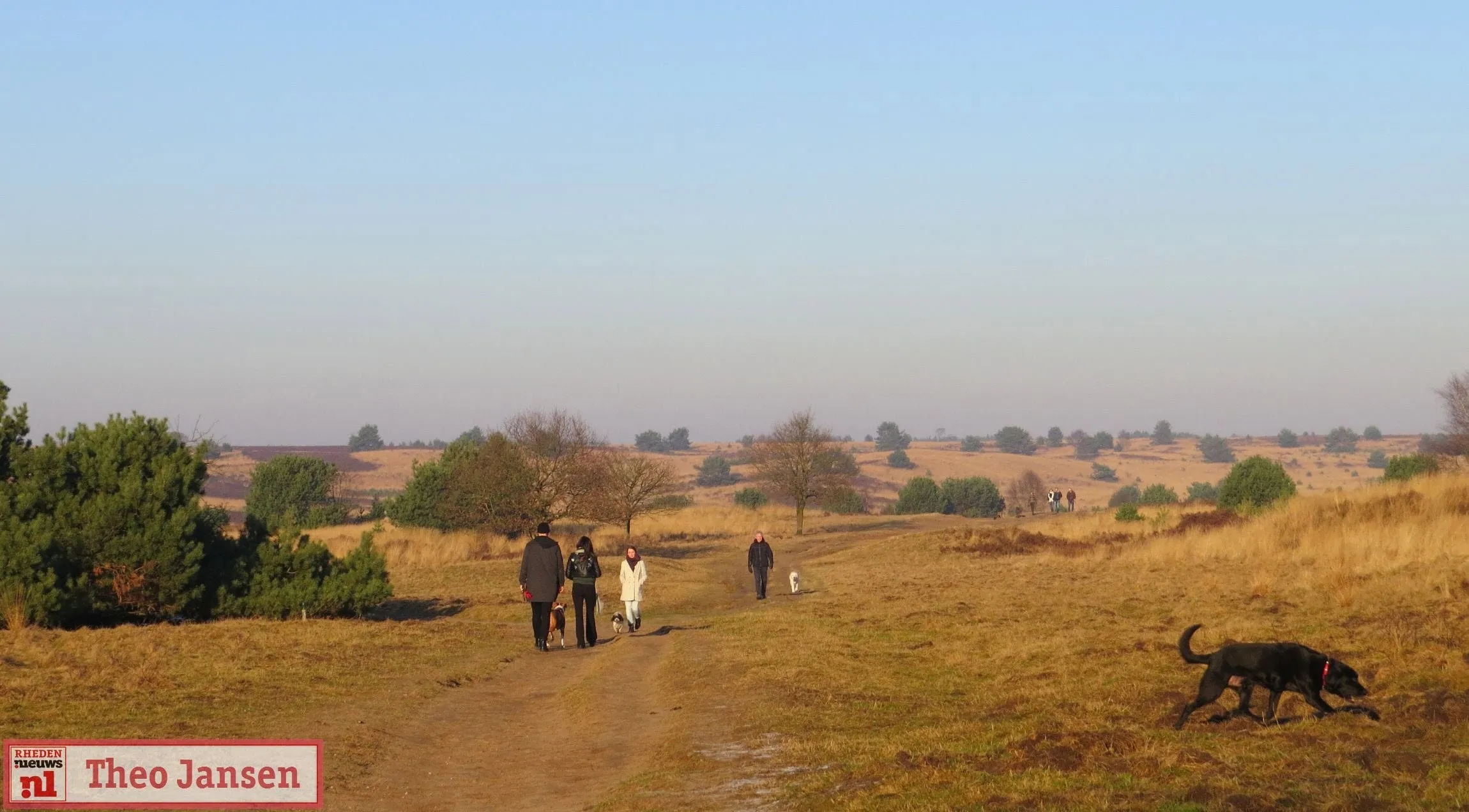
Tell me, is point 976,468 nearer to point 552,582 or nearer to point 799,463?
point 799,463

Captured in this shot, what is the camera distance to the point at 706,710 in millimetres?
13477

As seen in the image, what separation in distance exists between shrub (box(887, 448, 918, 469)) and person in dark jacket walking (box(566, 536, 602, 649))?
14567 cm

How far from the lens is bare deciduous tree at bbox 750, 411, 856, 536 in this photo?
201ft

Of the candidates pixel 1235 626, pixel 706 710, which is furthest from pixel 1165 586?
pixel 706 710

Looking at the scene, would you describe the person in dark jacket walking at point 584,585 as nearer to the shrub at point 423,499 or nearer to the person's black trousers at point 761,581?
the person's black trousers at point 761,581

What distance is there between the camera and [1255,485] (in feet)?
154

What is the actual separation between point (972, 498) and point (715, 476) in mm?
61358

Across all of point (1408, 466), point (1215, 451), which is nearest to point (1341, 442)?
point (1215, 451)

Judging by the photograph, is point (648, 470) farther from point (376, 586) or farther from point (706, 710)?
point (706, 710)

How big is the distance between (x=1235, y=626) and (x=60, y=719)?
1396cm

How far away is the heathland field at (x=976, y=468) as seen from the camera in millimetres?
133625

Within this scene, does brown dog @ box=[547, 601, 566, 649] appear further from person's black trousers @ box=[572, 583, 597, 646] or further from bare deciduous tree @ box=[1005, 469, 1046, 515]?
bare deciduous tree @ box=[1005, 469, 1046, 515]

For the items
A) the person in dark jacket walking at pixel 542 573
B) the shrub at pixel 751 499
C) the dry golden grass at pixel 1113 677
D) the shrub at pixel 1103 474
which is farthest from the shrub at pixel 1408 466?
the shrub at pixel 1103 474

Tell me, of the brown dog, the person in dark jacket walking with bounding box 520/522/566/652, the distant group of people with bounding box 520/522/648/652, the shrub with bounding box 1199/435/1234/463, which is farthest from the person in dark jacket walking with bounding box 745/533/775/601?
the shrub with bounding box 1199/435/1234/463
